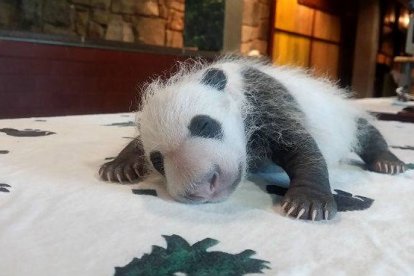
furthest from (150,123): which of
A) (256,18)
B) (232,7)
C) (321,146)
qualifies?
(256,18)

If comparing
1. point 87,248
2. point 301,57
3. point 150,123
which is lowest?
point 87,248

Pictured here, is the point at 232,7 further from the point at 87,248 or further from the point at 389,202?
the point at 87,248

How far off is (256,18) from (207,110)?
3921mm

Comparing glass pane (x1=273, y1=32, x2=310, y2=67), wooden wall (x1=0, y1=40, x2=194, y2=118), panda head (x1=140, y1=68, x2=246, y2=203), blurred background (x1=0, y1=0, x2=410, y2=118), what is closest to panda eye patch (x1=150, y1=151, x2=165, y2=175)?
panda head (x1=140, y1=68, x2=246, y2=203)

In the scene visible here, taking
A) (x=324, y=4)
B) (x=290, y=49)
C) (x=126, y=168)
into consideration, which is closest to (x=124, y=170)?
(x=126, y=168)

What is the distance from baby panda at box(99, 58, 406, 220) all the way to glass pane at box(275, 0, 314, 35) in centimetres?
390

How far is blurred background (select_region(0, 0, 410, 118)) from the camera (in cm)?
265

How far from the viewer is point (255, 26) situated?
4.59 meters

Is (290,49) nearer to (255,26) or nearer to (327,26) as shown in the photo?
(255,26)

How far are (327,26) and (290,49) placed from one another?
1.04 meters

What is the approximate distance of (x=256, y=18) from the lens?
15.0 ft

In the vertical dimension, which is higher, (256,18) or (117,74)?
(256,18)

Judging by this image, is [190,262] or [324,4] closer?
[190,262]

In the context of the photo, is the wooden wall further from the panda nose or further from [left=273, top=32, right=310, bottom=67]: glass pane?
[left=273, top=32, right=310, bottom=67]: glass pane
